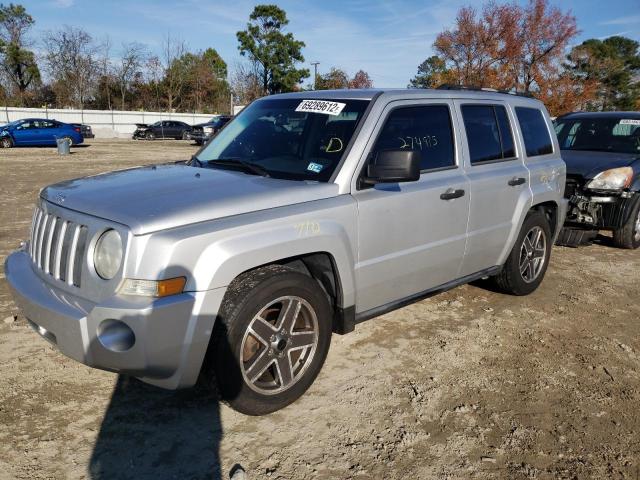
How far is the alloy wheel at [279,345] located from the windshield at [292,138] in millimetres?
873

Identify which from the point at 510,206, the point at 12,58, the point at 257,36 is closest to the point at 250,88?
the point at 257,36

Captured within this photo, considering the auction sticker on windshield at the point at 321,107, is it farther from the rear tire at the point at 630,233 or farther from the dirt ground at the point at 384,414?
the rear tire at the point at 630,233

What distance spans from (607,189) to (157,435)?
6171 millimetres

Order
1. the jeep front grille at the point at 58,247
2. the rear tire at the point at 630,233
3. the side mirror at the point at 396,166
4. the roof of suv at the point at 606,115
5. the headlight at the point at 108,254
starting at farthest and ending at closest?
the roof of suv at the point at 606,115, the rear tire at the point at 630,233, the side mirror at the point at 396,166, the jeep front grille at the point at 58,247, the headlight at the point at 108,254

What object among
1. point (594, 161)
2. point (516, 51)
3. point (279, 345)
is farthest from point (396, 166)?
point (516, 51)

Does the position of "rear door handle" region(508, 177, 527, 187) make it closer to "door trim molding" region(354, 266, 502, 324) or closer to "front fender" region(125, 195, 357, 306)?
"door trim molding" region(354, 266, 502, 324)

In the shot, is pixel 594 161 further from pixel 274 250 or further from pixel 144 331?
pixel 144 331

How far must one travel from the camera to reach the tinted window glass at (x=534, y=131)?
496 centimetres

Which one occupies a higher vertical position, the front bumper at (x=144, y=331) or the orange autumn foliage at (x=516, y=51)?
the orange autumn foliage at (x=516, y=51)

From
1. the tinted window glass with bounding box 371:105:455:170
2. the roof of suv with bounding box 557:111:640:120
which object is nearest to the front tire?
the tinted window glass with bounding box 371:105:455:170

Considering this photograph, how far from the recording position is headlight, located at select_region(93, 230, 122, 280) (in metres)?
2.61

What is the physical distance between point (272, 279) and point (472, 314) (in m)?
2.53

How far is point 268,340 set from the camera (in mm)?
3049

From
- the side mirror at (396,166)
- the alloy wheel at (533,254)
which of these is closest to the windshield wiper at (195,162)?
the side mirror at (396,166)
